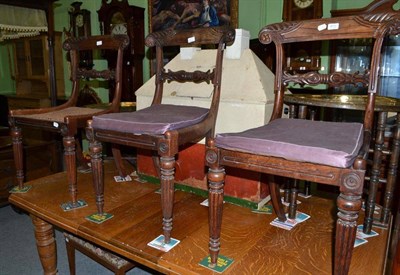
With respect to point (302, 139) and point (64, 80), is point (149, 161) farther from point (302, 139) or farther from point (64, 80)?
point (64, 80)

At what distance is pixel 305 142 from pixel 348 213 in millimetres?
223

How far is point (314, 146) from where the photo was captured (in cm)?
90

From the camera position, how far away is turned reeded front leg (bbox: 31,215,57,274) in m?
1.65

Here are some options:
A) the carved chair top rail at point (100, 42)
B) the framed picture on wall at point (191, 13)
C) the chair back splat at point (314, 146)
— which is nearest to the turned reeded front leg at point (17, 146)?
the carved chair top rail at point (100, 42)

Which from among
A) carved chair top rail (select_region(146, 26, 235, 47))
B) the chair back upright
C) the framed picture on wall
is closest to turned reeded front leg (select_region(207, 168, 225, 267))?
carved chair top rail (select_region(146, 26, 235, 47))

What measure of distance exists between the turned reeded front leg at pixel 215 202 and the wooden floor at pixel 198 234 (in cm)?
8

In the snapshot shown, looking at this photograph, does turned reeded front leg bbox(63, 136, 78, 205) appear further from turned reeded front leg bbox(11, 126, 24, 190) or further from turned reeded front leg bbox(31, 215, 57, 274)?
turned reeded front leg bbox(11, 126, 24, 190)

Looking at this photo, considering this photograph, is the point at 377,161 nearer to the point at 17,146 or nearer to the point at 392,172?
the point at 392,172

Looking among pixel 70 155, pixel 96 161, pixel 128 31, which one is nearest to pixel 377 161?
pixel 96 161

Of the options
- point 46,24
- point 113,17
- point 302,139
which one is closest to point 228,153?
point 302,139

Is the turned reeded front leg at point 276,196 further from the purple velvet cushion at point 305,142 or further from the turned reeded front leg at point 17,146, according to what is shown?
the turned reeded front leg at point 17,146

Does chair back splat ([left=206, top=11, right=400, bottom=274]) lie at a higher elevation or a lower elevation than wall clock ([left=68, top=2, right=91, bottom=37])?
lower

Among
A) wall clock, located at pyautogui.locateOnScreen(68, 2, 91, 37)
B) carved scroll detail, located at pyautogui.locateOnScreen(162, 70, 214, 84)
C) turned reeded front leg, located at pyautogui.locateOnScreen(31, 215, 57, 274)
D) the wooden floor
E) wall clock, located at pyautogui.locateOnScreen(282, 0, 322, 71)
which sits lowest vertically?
turned reeded front leg, located at pyautogui.locateOnScreen(31, 215, 57, 274)

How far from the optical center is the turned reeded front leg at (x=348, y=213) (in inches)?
33.4
